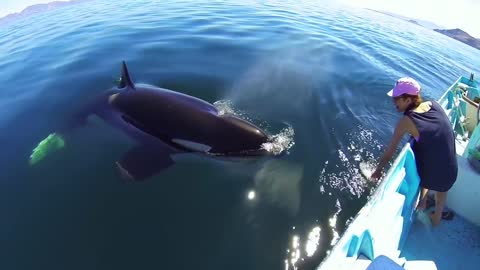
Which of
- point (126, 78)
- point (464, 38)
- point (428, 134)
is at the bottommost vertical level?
point (464, 38)

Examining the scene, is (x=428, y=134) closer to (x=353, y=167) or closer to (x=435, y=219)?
(x=435, y=219)

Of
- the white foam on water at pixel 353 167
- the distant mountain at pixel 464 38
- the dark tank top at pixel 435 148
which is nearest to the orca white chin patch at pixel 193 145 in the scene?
the white foam on water at pixel 353 167

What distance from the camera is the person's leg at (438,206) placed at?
629 cm

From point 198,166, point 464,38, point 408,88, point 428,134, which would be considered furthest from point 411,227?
point 464,38

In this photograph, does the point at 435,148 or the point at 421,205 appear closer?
the point at 435,148

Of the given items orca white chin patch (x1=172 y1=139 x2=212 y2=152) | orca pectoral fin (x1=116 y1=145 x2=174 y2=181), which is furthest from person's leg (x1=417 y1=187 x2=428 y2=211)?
orca pectoral fin (x1=116 y1=145 x2=174 y2=181)

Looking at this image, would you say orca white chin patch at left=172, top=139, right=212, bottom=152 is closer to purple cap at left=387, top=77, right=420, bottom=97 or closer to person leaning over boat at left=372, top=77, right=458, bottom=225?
person leaning over boat at left=372, top=77, right=458, bottom=225

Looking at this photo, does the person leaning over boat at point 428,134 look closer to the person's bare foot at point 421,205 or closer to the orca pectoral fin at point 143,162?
the person's bare foot at point 421,205

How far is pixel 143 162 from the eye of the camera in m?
8.12

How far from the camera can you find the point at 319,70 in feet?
47.2

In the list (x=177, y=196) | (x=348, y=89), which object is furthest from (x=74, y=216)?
(x=348, y=89)

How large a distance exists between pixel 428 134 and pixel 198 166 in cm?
466

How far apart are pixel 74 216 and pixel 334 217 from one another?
4996 mm

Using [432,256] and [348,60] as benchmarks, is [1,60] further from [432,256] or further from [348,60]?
[432,256]
